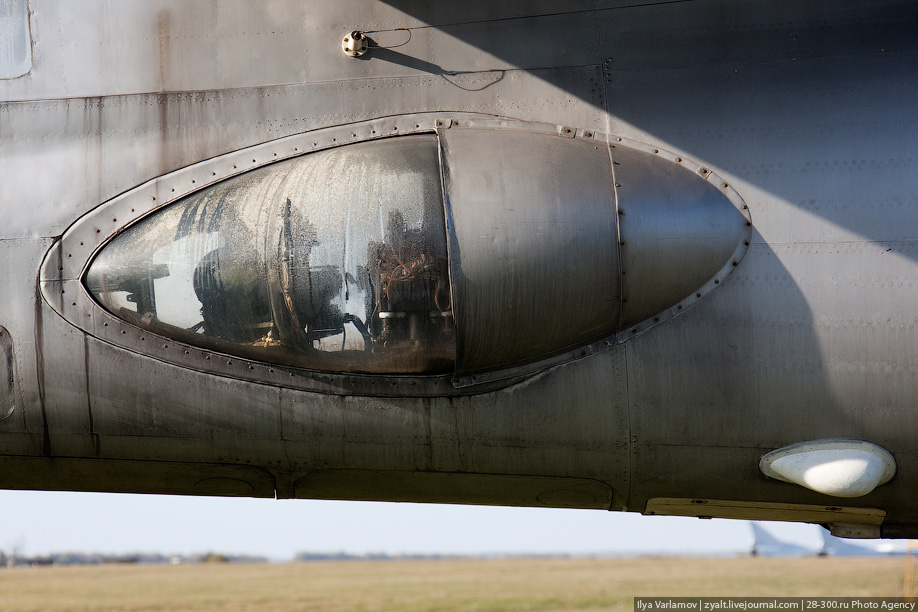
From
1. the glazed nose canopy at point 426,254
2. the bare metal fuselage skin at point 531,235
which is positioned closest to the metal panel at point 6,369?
the bare metal fuselage skin at point 531,235

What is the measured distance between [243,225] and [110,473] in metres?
1.66

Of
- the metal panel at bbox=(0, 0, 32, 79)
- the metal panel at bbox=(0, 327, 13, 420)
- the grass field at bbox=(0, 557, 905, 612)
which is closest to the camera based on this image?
the metal panel at bbox=(0, 327, 13, 420)

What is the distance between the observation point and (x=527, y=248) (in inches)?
149

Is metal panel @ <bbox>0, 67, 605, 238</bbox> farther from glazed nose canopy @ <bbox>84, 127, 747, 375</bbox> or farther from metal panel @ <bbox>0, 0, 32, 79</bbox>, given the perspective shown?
metal panel @ <bbox>0, 0, 32, 79</bbox>

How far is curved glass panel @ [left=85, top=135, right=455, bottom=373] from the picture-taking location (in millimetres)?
3797

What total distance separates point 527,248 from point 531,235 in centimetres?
7

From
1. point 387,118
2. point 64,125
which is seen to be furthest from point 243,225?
point 64,125

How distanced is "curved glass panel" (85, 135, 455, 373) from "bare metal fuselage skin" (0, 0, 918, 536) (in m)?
0.12

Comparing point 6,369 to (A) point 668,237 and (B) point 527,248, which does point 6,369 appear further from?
(A) point 668,237

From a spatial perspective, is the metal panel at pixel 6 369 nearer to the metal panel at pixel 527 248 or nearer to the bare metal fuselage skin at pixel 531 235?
the bare metal fuselage skin at pixel 531 235

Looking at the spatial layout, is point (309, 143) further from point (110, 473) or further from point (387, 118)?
point (110, 473)

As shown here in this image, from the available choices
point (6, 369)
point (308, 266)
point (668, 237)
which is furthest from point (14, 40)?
point (668, 237)

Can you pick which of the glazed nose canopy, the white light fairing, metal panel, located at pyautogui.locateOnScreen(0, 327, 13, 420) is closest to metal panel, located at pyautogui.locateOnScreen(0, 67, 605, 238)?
the glazed nose canopy

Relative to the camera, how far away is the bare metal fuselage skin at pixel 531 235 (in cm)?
388
